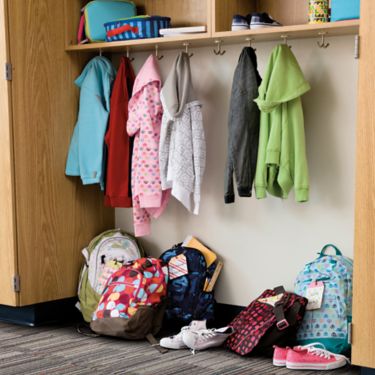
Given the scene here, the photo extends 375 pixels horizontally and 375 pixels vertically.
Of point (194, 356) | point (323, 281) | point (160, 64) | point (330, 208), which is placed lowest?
point (194, 356)

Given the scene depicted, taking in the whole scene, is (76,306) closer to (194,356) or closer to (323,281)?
(194,356)

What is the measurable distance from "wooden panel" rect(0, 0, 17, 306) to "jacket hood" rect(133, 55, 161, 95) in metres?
0.65

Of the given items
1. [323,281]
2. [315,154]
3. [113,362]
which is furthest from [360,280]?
[113,362]

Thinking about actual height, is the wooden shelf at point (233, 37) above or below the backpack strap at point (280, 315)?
above

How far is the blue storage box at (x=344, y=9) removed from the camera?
3477 millimetres

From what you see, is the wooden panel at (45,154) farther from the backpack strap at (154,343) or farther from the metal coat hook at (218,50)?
the metal coat hook at (218,50)

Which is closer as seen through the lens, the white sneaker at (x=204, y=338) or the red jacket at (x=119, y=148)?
the white sneaker at (x=204, y=338)

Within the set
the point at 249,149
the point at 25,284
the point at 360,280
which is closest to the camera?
the point at 360,280

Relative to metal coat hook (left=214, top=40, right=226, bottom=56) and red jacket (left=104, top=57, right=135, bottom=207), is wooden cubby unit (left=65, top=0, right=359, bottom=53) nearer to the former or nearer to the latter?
Answer: metal coat hook (left=214, top=40, right=226, bottom=56)

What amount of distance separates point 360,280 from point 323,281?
1.68 feet

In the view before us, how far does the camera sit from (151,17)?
13.3 ft

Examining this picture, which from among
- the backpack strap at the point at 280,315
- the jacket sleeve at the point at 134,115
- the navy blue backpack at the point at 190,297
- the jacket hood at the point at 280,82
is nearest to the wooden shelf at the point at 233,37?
the jacket hood at the point at 280,82

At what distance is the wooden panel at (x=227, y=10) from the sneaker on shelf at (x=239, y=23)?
0.09 meters

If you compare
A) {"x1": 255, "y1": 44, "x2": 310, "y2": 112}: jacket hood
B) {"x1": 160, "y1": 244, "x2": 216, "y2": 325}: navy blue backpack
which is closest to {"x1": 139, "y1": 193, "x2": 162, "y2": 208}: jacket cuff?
{"x1": 160, "y1": 244, "x2": 216, "y2": 325}: navy blue backpack
